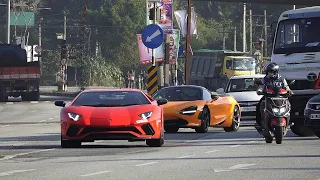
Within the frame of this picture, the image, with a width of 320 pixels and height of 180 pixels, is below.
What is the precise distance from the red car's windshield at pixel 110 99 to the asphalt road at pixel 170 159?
2.69 feet

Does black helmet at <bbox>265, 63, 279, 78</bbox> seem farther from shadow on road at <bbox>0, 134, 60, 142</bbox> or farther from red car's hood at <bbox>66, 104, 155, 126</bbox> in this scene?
shadow on road at <bbox>0, 134, 60, 142</bbox>

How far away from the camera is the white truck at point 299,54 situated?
86.5 ft

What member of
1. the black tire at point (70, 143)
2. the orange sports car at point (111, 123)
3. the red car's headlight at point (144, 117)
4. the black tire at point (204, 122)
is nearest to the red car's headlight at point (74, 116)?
the orange sports car at point (111, 123)

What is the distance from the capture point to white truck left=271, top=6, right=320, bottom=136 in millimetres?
26375

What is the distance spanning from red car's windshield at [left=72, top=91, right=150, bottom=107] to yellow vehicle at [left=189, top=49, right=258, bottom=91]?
64.2 m

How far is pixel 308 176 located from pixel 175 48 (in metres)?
41.7

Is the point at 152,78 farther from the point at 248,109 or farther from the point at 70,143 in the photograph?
the point at 70,143

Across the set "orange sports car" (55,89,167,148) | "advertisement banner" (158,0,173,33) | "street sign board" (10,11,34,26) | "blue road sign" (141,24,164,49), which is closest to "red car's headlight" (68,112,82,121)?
Result: "orange sports car" (55,89,167,148)

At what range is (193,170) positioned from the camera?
651 inches

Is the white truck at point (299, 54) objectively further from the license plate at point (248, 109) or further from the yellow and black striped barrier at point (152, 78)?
the yellow and black striped barrier at point (152, 78)

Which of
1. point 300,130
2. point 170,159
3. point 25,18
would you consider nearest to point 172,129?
point 300,130

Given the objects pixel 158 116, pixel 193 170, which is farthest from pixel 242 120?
pixel 193 170

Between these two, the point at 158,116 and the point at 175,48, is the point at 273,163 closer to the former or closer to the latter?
the point at 158,116

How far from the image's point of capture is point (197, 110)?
28.8 meters
